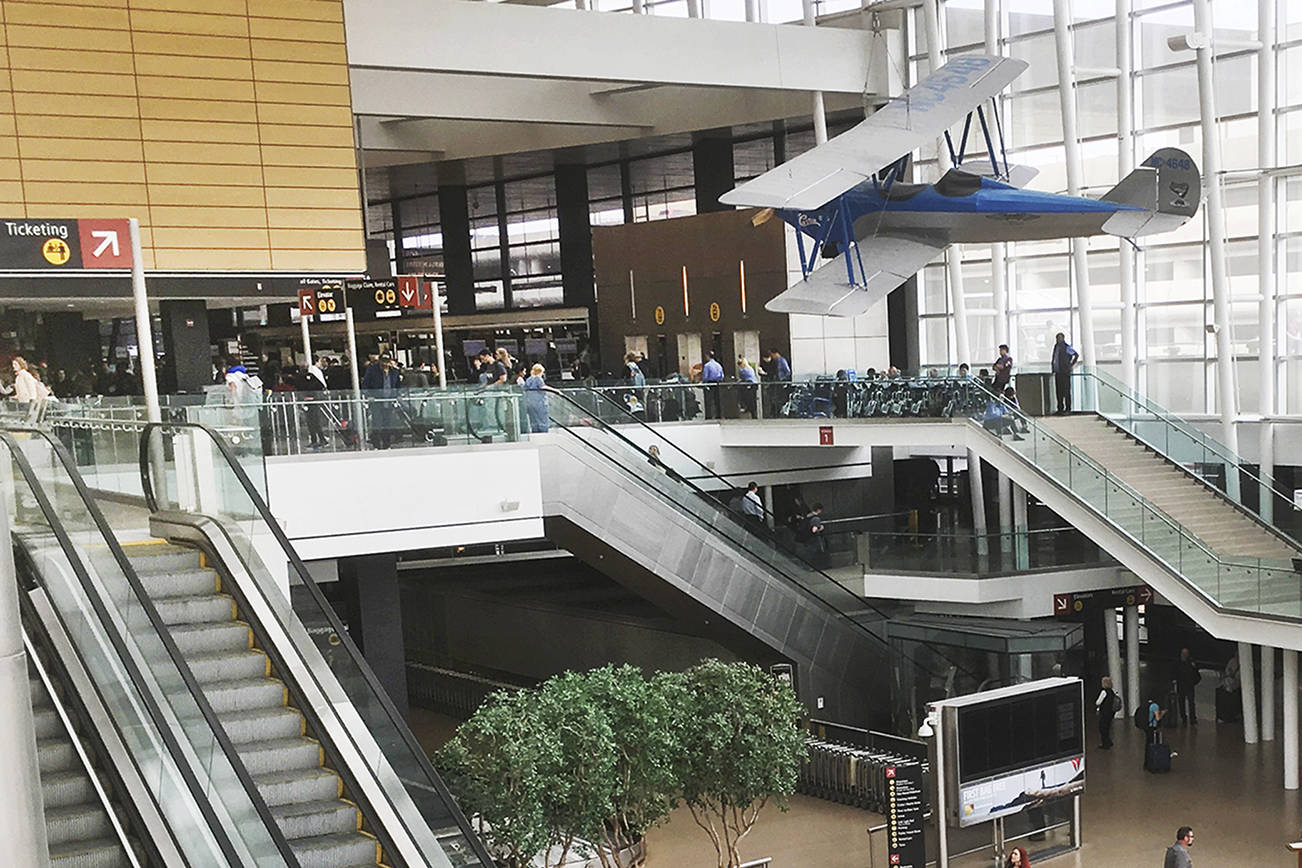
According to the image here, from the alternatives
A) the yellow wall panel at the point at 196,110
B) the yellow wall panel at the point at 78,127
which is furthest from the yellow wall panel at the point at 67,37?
the yellow wall panel at the point at 78,127

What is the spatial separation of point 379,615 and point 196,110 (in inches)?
294

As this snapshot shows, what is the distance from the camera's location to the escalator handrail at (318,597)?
8.44m

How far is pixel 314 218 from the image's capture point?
854 inches

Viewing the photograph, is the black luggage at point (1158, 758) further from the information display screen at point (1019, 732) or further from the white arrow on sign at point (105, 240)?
the white arrow on sign at point (105, 240)

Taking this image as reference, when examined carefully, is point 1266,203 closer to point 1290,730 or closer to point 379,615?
point 1290,730

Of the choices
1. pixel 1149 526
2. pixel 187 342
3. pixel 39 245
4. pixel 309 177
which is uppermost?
pixel 309 177

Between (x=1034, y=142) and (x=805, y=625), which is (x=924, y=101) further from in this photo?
(x=1034, y=142)

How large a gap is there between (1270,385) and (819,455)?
8.02 metres

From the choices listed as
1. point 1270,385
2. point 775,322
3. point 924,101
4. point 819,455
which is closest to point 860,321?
point 775,322

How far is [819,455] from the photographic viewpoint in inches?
1106

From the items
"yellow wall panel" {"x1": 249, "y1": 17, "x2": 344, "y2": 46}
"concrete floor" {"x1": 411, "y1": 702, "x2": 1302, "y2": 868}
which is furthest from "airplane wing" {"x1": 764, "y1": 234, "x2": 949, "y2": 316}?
"yellow wall panel" {"x1": 249, "y1": 17, "x2": 344, "y2": 46}

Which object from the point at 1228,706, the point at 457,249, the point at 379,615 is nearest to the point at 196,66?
the point at 379,615

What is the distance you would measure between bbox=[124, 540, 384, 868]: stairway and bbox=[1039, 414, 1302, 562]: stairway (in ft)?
52.5

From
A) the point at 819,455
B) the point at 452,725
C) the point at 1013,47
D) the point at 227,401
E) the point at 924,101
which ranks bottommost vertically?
the point at 452,725
